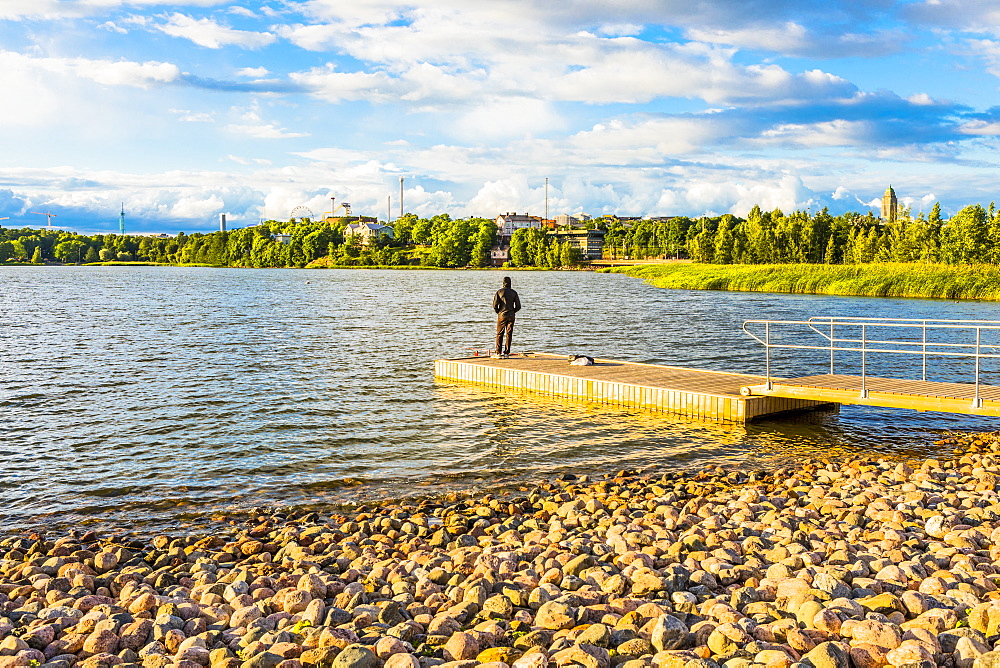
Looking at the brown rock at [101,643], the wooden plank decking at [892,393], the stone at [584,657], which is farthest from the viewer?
the wooden plank decking at [892,393]

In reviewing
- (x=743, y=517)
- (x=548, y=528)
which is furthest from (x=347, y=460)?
(x=743, y=517)

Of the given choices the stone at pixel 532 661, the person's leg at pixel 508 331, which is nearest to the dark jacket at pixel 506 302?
the person's leg at pixel 508 331

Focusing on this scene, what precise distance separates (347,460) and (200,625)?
25.5 ft

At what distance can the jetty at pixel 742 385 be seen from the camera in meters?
15.3

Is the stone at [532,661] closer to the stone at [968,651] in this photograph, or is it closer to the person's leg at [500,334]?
the stone at [968,651]

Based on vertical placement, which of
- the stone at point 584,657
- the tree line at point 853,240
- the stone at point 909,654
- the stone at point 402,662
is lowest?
the stone at point 402,662

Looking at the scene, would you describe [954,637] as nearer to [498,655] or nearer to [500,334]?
[498,655]

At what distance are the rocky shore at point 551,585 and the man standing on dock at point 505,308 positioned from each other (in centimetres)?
1045

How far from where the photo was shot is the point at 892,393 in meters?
15.5

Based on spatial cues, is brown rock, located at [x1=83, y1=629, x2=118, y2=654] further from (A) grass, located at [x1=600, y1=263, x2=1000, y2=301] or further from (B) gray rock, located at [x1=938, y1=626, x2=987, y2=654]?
(A) grass, located at [x1=600, y1=263, x2=1000, y2=301]

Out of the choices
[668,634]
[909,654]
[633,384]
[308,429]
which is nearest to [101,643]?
[668,634]

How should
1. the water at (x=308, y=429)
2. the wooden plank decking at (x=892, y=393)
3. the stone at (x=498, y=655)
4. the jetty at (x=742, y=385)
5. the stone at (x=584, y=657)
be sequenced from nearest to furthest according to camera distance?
the stone at (x=584, y=657) → the stone at (x=498, y=655) → the water at (x=308, y=429) → the wooden plank decking at (x=892, y=393) → the jetty at (x=742, y=385)

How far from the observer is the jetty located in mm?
15320

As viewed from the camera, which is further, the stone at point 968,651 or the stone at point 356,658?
the stone at point 356,658
